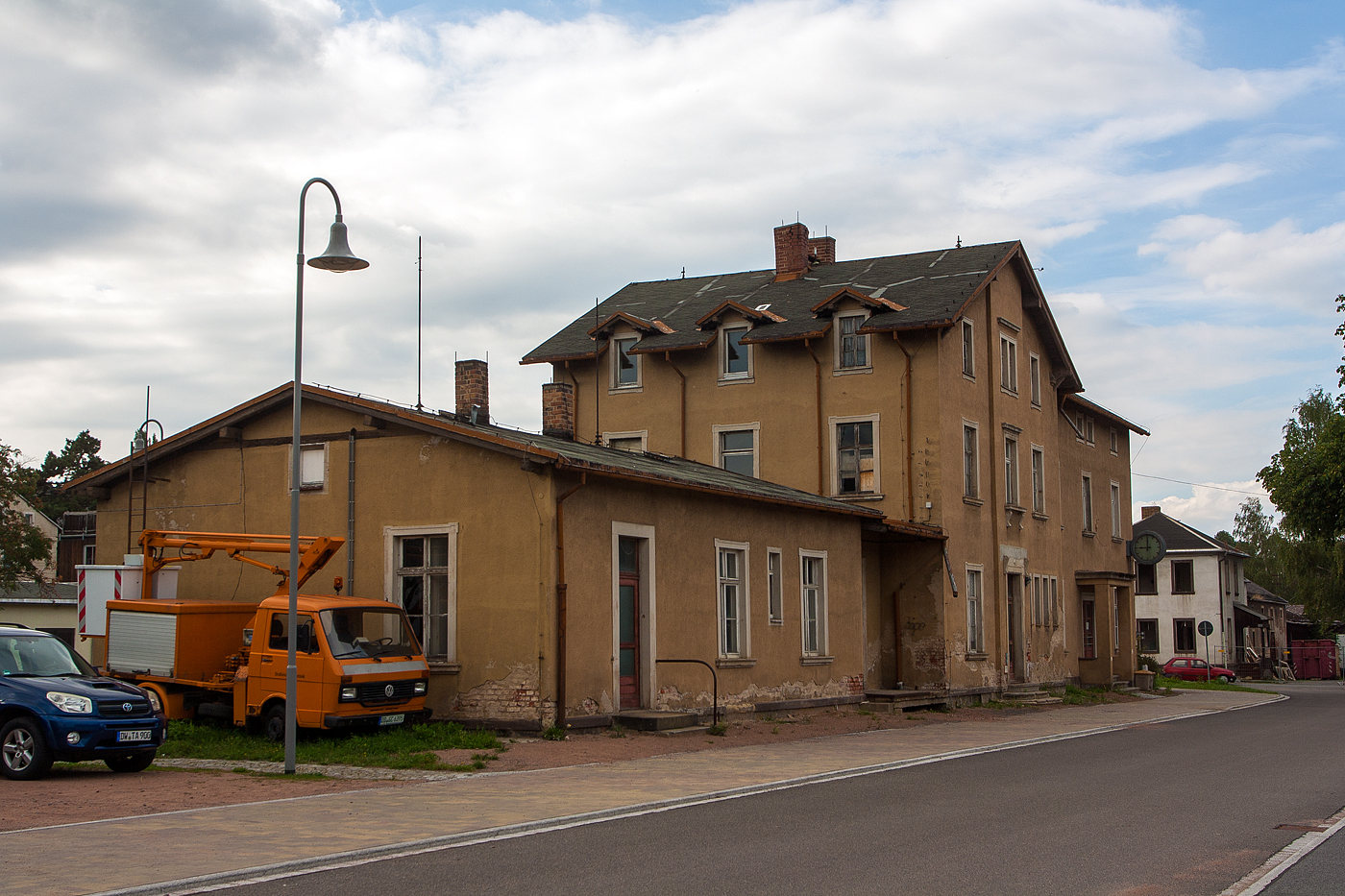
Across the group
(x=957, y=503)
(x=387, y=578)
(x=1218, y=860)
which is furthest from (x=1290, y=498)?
(x=1218, y=860)

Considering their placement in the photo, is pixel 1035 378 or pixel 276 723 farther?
pixel 1035 378

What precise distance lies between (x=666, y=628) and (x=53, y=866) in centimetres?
1240

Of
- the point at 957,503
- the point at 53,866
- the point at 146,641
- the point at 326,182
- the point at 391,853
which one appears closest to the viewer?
the point at 53,866

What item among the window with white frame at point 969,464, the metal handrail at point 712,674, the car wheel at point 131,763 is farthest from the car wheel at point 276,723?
the window with white frame at point 969,464

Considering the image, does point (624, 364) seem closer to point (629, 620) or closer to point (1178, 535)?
point (629, 620)

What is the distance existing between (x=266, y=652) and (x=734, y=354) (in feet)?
56.1

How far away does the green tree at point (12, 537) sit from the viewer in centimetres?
4100

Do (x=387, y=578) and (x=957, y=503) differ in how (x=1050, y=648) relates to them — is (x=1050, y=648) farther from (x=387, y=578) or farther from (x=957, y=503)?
(x=387, y=578)

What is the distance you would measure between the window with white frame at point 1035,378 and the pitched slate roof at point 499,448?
42.8ft

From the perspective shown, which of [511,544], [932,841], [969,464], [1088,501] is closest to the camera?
[932,841]

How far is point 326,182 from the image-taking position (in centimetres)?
1471

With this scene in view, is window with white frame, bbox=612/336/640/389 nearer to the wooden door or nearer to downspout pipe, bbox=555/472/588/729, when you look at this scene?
the wooden door

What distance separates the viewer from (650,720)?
1873cm

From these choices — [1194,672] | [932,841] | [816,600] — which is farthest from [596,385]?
[1194,672]
